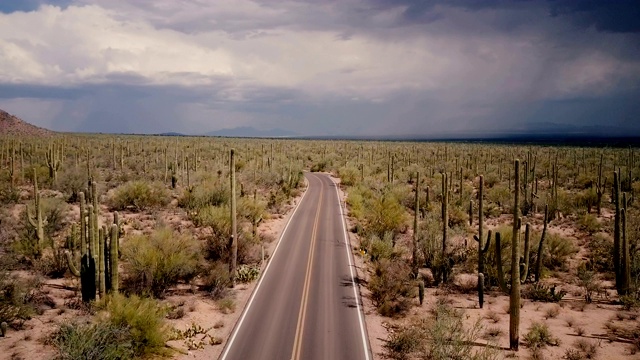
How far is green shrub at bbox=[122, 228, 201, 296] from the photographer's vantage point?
2039 cm

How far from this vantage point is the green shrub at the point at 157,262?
66.9 feet

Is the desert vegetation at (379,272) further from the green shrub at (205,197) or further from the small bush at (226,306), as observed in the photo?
the green shrub at (205,197)

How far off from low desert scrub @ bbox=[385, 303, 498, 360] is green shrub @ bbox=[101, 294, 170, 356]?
9.40 metres

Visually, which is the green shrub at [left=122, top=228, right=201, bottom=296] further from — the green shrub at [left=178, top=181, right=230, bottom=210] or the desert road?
the green shrub at [left=178, top=181, right=230, bottom=210]

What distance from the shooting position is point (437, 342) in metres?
15.6

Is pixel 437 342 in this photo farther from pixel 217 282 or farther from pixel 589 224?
pixel 589 224

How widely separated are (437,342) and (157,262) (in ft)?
47.0

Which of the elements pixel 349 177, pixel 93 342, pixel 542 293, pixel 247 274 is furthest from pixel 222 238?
pixel 349 177

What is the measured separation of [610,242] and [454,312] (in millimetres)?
16368

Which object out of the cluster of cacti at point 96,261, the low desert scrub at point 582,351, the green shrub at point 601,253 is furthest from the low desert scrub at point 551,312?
the cluster of cacti at point 96,261

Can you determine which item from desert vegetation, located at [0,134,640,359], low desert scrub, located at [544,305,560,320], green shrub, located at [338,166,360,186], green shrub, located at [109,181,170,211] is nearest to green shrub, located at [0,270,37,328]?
desert vegetation, located at [0,134,640,359]

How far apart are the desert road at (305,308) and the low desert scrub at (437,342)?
140 centimetres

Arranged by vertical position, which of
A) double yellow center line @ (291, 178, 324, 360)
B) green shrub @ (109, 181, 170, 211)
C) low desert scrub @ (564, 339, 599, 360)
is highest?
green shrub @ (109, 181, 170, 211)

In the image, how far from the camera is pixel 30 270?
2170 cm
